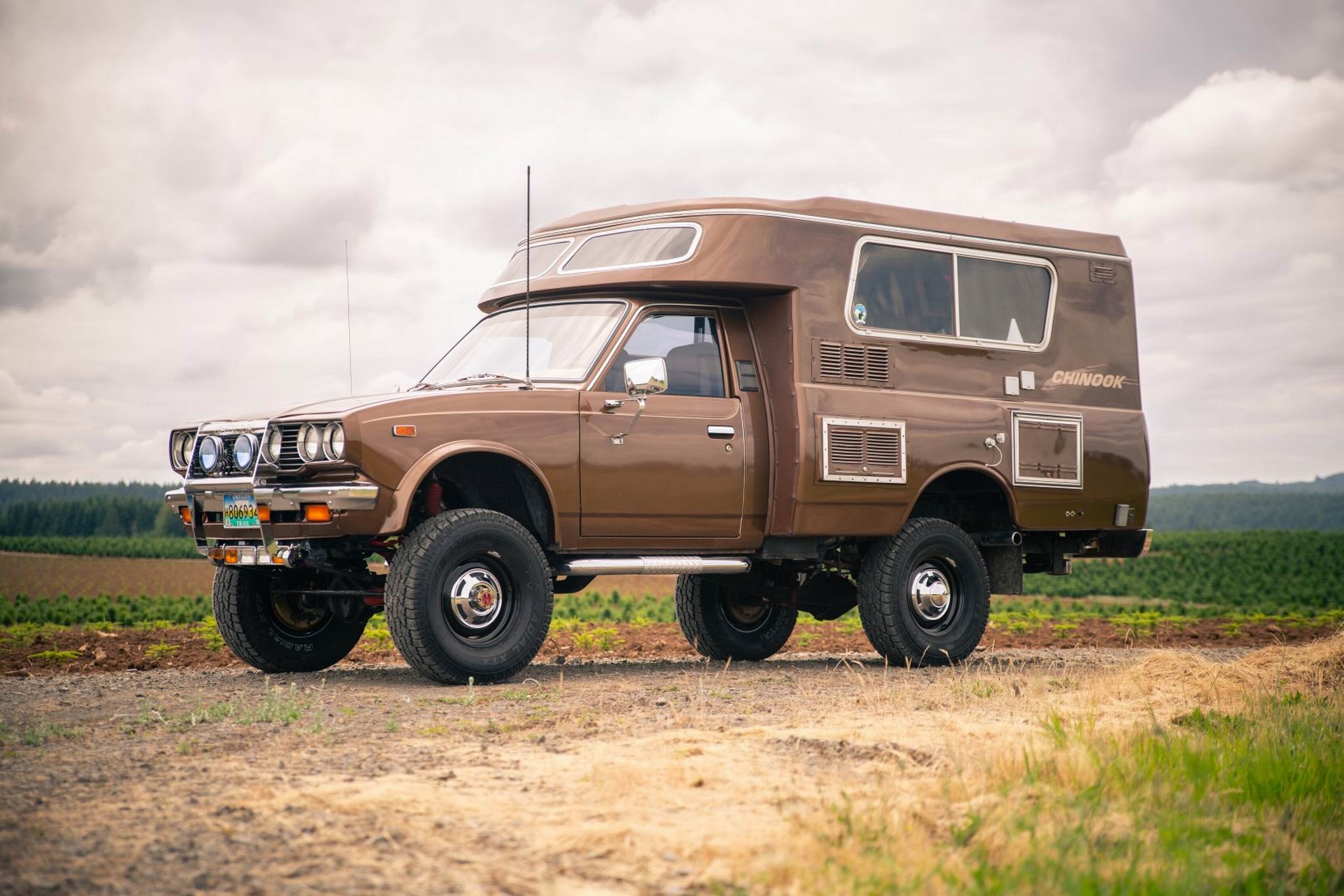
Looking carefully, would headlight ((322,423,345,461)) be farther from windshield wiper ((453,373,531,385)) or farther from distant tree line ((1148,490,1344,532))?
distant tree line ((1148,490,1344,532))

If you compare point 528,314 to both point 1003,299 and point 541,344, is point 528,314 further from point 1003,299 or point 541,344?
point 1003,299

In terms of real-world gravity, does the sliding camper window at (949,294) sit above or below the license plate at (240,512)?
above

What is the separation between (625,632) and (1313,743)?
28.4 feet

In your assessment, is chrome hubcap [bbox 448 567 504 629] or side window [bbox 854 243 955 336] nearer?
chrome hubcap [bbox 448 567 504 629]

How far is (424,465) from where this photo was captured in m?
7.96

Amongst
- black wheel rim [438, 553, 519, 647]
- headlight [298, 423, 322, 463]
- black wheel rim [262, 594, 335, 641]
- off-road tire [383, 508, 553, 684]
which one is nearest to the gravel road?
off-road tire [383, 508, 553, 684]

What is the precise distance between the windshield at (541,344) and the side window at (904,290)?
1.95 m

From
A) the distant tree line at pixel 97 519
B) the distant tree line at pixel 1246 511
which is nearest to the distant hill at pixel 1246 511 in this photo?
the distant tree line at pixel 1246 511

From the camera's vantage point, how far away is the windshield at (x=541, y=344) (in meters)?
9.04

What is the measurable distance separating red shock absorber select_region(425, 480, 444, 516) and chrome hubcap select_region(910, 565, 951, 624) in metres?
3.81

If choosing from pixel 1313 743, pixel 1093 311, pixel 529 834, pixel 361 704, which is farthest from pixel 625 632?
pixel 529 834

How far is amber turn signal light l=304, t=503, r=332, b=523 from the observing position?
25.8ft

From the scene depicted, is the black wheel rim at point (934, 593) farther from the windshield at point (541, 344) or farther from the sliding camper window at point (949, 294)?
the windshield at point (541, 344)

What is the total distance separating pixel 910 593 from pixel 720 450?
2054mm
